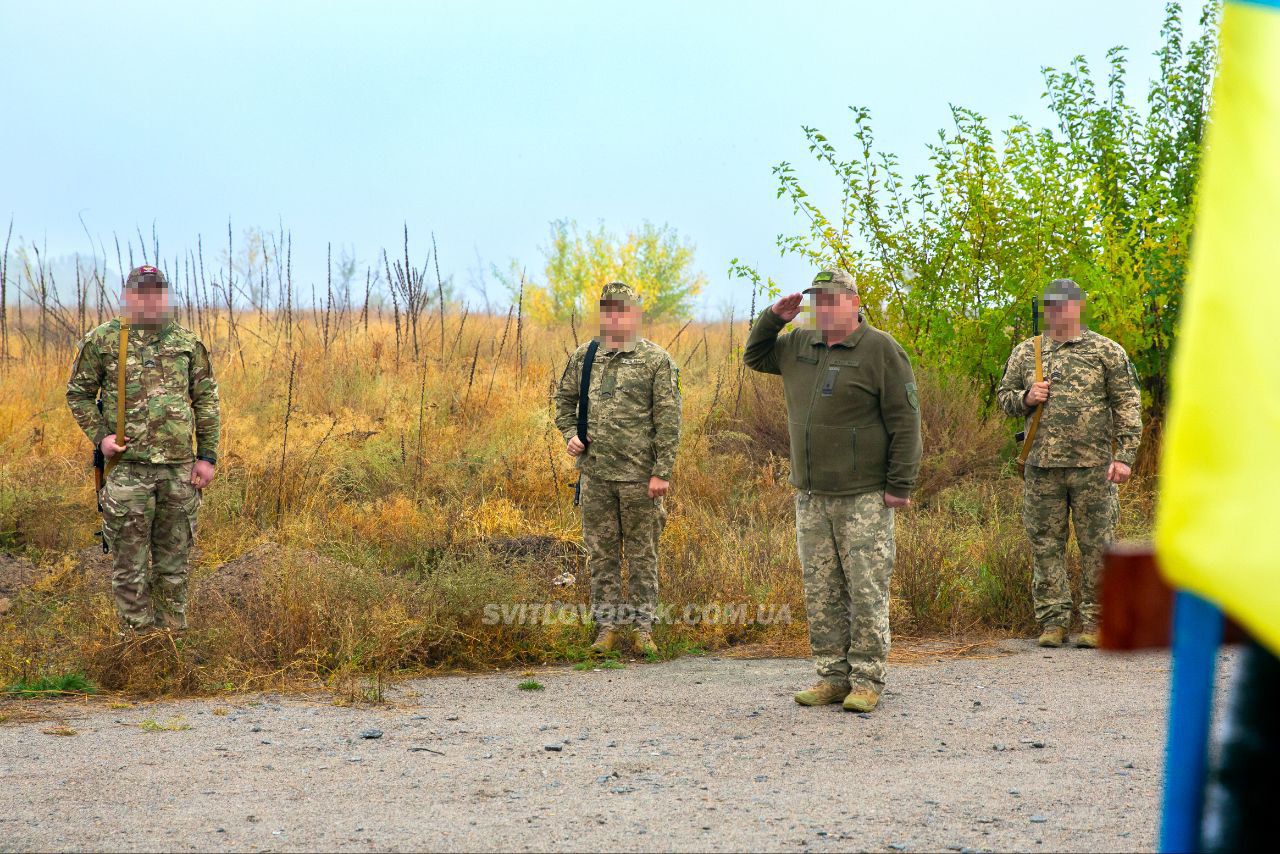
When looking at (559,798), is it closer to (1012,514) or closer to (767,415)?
(1012,514)

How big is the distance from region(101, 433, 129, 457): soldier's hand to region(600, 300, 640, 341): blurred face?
294 cm

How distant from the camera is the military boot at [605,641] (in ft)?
26.2

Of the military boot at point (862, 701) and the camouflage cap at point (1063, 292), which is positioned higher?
the camouflage cap at point (1063, 292)

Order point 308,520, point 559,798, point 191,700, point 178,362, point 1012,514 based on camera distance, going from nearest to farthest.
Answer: point 559,798 < point 191,700 < point 178,362 < point 308,520 < point 1012,514

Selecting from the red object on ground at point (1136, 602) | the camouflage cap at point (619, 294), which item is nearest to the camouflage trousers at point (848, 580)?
the camouflage cap at point (619, 294)

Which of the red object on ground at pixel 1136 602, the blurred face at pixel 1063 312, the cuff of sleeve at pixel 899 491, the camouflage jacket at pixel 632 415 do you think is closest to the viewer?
the red object on ground at pixel 1136 602

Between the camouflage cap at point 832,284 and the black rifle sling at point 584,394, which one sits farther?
the black rifle sling at point 584,394

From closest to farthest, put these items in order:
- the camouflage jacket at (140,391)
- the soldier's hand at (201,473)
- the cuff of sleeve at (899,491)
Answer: the cuff of sleeve at (899,491)
the camouflage jacket at (140,391)
the soldier's hand at (201,473)

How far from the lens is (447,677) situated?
7.51m

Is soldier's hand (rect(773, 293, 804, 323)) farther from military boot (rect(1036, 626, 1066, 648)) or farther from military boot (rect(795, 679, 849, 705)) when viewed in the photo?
military boot (rect(1036, 626, 1066, 648))

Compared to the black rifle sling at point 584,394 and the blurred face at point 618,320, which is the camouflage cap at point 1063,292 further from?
the black rifle sling at point 584,394

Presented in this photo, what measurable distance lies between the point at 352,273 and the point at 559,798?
1655cm

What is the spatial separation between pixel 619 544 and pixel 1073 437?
3.03 metres

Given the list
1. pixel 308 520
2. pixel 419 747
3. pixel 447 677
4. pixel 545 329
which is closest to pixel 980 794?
pixel 419 747
